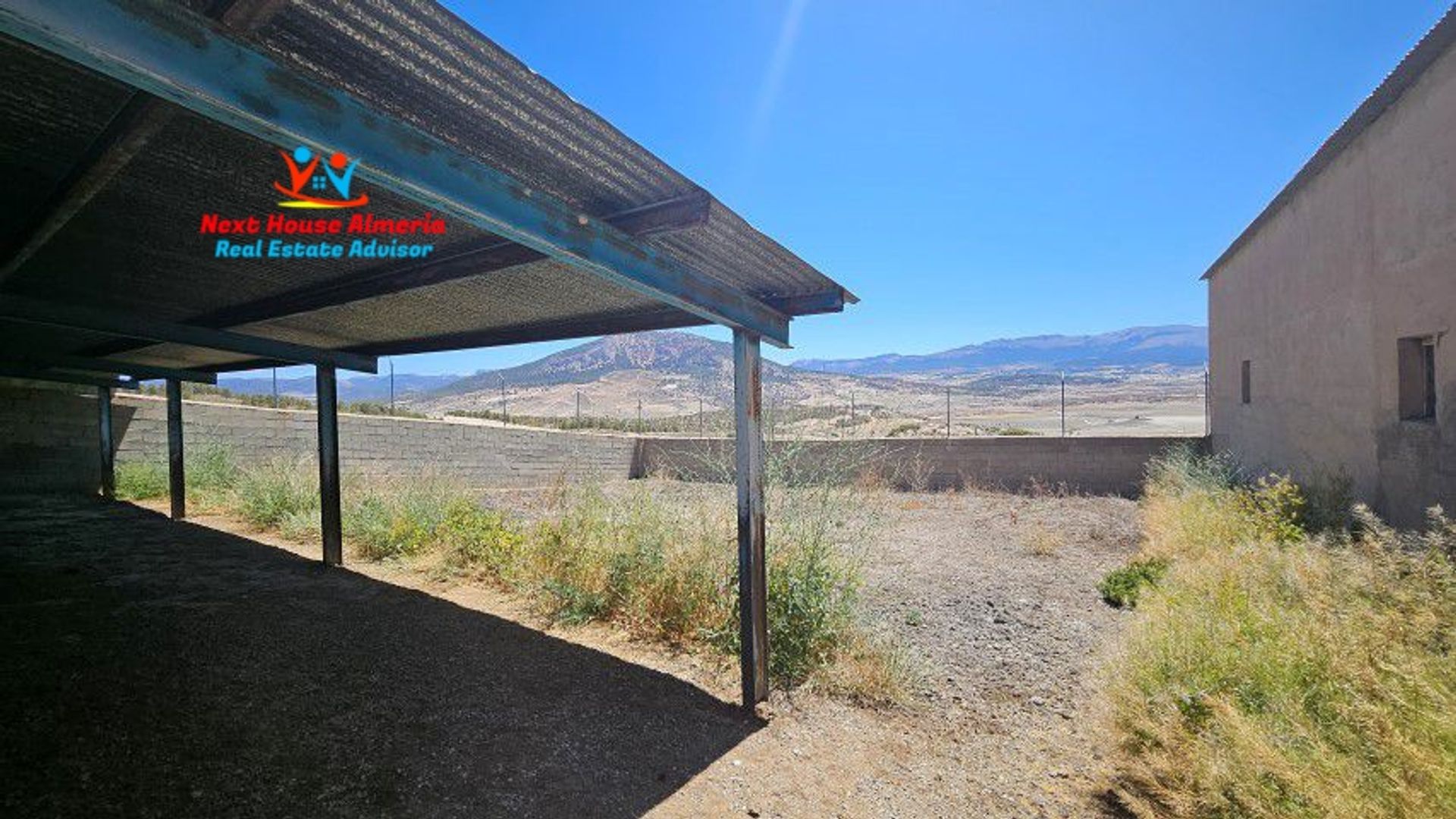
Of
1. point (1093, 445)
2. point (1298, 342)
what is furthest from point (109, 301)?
point (1093, 445)

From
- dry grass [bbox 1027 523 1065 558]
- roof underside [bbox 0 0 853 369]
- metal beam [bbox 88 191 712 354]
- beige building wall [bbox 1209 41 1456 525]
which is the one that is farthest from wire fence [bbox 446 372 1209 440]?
beige building wall [bbox 1209 41 1456 525]

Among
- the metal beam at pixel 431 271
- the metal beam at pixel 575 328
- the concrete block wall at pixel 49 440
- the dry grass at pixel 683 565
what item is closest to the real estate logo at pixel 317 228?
the metal beam at pixel 431 271

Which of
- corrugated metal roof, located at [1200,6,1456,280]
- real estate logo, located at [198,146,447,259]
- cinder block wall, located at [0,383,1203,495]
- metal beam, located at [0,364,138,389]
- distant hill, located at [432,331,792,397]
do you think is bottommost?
cinder block wall, located at [0,383,1203,495]

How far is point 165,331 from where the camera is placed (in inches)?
221

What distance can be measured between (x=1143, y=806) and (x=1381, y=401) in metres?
7.44

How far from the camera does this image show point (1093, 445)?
1401cm

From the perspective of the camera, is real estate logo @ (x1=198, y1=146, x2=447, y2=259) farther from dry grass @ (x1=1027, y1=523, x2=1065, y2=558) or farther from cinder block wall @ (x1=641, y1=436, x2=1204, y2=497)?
cinder block wall @ (x1=641, y1=436, x2=1204, y2=497)

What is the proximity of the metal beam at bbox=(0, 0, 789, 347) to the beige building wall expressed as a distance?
26.8 feet

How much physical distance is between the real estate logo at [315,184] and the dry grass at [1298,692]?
13.6 feet

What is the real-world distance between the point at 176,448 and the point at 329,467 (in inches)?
176

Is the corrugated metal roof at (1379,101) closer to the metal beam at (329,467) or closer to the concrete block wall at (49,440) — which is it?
the metal beam at (329,467)

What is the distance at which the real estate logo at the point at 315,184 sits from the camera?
2740 mm

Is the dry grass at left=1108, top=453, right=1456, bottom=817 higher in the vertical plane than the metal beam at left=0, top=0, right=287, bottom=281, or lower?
lower

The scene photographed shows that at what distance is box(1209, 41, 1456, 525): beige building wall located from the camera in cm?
638
